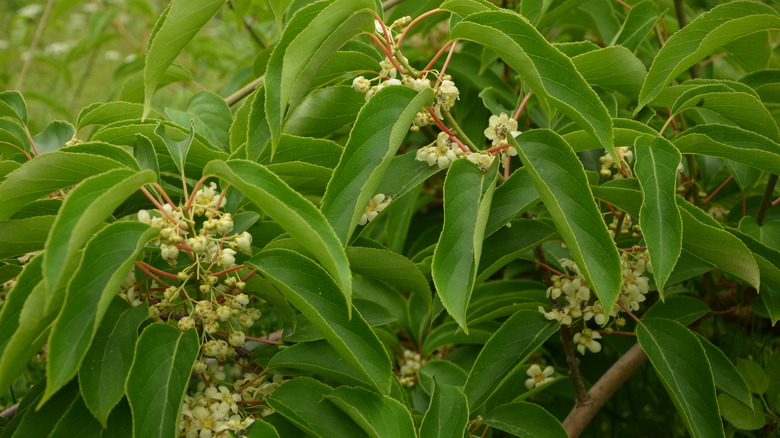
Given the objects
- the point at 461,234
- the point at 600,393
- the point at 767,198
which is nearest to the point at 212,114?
the point at 461,234

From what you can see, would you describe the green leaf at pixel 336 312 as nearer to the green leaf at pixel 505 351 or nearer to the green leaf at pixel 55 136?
the green leaf at pixel 505 351

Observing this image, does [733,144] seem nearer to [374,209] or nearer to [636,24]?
[636,24]

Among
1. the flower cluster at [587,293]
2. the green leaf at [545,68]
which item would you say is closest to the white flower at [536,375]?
the flower cluster at [587,293]

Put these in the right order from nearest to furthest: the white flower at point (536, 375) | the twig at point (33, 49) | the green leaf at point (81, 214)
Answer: the green leaf at point (81, 214) → the white flower at point (536, 375) → the twig at point (33, 49)

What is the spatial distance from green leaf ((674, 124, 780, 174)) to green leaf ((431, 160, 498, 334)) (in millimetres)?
327

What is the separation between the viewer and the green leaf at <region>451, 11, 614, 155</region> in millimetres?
825

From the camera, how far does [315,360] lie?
39.0 inches

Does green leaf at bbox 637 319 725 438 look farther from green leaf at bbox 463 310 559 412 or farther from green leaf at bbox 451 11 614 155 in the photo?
green leaf at bbox 451 11 614 155

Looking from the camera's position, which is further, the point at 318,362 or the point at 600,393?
the point at 600,393

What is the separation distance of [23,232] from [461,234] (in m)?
0.62

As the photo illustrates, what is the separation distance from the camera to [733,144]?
3.43 feet

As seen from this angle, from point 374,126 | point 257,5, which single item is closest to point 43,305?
point 374,126

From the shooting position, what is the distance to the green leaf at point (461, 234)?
0.82 meters

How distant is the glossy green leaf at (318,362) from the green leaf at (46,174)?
385 millimetres
